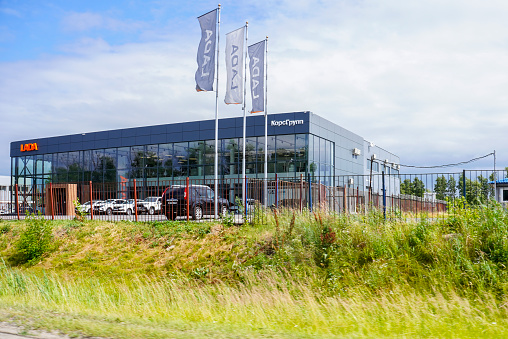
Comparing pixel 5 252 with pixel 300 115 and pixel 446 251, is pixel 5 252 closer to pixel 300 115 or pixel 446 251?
pixel 446 251

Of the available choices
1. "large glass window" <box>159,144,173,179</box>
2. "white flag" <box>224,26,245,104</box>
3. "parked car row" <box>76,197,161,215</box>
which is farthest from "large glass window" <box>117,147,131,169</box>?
"parked car row" <box>76,197,161,215</box>

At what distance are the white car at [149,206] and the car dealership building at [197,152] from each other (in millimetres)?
9426

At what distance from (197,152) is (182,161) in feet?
6.09

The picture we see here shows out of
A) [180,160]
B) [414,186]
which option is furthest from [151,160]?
[414,186]

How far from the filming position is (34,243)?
54.6ft

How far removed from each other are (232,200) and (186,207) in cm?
227

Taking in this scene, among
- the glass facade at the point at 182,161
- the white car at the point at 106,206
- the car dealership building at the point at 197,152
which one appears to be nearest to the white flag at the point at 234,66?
the white car at the point at 106,206

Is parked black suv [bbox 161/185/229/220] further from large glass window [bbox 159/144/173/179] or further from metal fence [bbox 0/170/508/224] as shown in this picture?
large glass window [bbox 159/144/173/179]

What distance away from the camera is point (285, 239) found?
13258mm

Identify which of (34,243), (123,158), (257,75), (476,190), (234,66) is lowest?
(34,243)

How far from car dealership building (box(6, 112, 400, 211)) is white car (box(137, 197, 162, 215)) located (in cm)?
943

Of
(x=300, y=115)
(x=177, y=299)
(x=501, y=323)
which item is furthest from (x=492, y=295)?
(x=300, y=115)

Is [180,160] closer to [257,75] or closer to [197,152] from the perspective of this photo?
[197,152]

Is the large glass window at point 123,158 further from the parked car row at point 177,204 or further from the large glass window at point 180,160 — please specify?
the parked car row at point 177,204
